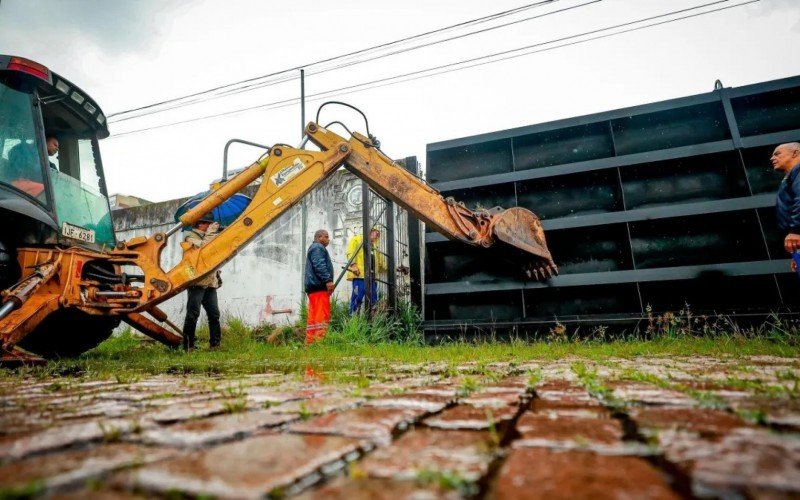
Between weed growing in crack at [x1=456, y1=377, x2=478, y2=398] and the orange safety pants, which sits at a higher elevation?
the orange safety pants

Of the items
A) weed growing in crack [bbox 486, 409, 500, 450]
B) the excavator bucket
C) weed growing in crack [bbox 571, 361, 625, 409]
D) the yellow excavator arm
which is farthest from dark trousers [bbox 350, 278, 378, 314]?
weed growing in crack [bbox 486, 409, 500, 450]

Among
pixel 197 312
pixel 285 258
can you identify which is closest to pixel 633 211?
pixel 197 312

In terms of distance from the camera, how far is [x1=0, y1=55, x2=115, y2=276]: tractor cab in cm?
401

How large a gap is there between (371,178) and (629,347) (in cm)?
317

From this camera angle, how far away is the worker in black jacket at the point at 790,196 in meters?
3.53

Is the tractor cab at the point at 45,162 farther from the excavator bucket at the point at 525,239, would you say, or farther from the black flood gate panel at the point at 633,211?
the excavator bucket at the point at 525,239

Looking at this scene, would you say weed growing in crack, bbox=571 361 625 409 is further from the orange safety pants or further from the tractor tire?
the tractor tire

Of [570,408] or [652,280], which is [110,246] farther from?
[652,280]

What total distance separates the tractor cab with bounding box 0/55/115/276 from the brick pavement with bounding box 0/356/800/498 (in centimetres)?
353

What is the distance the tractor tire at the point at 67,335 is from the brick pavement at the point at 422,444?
12.8 ft

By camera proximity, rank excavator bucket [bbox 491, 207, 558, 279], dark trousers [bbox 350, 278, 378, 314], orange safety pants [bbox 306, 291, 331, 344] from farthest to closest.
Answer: dark trousers [bbox 350, 278, 378, 314] < orange safety pants [bbox 306, 291, 331, 344] < excavator bucket [bbox 491, 207, 558, 279]

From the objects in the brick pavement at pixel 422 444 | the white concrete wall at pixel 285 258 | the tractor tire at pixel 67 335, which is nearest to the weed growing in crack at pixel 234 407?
the brick pavement at pixel 422 444

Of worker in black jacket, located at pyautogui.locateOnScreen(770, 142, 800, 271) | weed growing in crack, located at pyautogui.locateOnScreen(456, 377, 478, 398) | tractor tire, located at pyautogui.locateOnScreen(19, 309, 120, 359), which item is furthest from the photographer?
tractor tire, located at pyautogui.locateOnScreen(19, 309, 120, 359)

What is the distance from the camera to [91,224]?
206 inches
